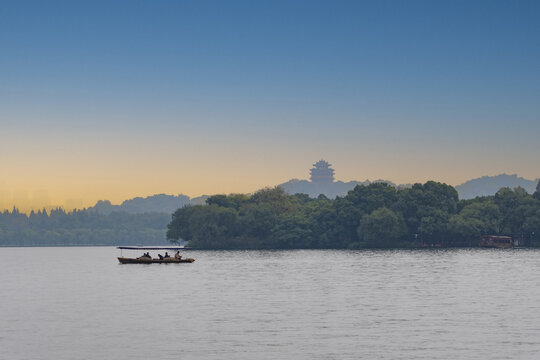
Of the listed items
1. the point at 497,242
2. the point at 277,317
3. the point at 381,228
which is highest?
the point at 381,228

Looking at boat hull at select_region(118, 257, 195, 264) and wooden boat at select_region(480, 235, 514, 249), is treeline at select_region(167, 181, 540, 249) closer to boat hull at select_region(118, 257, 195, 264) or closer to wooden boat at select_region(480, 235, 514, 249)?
wooden boat at select_region(480, 235, 514, 249)

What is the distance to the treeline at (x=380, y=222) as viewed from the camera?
601 ft

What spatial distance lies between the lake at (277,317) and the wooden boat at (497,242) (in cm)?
9377

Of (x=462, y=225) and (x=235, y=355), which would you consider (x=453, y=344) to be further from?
(x=462, y=225)

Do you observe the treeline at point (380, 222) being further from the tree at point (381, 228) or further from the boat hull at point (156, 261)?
the boat hull at point (156, 261)

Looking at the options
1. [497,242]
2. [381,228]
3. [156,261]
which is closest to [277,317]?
[156,261]

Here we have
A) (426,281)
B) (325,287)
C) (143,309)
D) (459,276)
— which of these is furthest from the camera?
(459,276)

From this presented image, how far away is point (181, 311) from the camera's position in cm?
5791

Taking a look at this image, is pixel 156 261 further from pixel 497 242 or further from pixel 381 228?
pixel 497 242

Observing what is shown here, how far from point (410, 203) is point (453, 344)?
483 ft

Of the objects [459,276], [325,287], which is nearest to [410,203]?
[459,276]

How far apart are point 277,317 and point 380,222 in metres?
127

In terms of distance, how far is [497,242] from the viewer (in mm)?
187875

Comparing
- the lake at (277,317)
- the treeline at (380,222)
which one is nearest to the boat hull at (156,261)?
the lake at (277,317)
